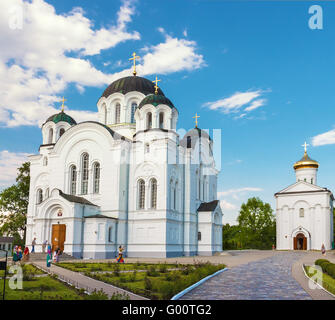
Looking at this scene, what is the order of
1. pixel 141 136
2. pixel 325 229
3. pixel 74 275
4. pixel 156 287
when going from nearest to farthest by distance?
1. pixel 156 287
2. pixel 74 275
3. pixel 141 136
4. pixel 325 229

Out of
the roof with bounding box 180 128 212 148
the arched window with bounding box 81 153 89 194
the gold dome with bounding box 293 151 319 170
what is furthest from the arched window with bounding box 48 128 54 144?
the gold dome with bounding box 293 151 319 170

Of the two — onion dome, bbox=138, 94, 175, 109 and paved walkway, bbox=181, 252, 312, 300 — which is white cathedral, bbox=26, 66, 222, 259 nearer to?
onion dome, bbox=138, 94, 175, 109

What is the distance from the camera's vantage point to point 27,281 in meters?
14.0

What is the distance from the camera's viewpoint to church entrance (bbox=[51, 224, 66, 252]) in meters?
30.2

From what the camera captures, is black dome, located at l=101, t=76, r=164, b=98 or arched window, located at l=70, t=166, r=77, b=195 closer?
arched window, located at l=70, t=166, r=77, b=195

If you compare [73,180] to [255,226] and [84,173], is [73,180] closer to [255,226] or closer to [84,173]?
[84,173]

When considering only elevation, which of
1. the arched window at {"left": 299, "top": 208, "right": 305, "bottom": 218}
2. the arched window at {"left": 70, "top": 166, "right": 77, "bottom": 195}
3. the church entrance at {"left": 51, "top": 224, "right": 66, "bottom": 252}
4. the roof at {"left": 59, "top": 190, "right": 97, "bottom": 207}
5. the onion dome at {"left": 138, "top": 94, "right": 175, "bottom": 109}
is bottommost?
the church entrance at {"left": 51, "top": 224, "right": 66, "bottom": 252}

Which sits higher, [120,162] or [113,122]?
[113,122]

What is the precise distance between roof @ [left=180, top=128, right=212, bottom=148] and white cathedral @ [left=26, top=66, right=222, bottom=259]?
2.21ft

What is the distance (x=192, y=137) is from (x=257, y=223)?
24.2 metres

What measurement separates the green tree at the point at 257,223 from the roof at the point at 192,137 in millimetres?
20933
